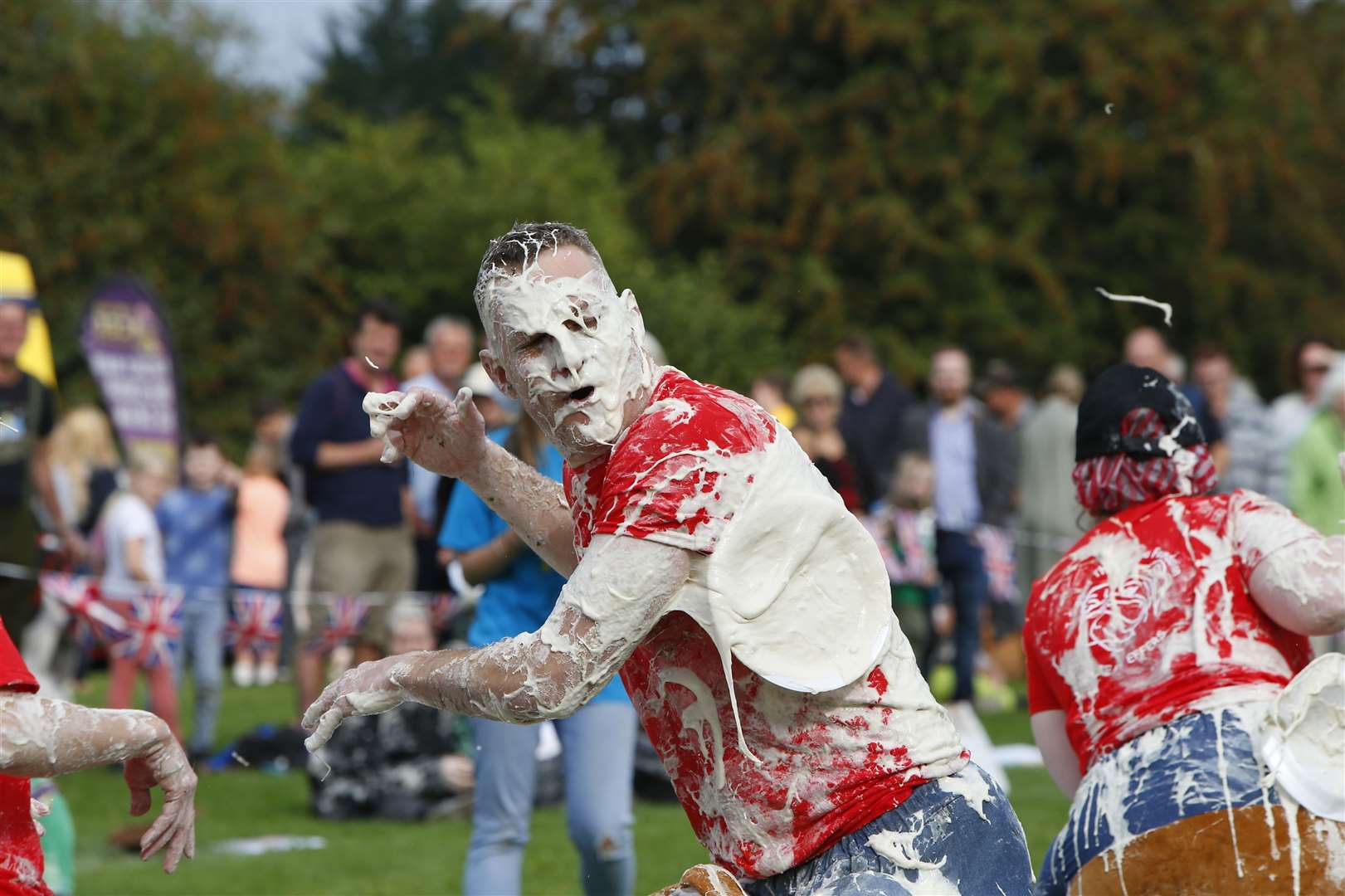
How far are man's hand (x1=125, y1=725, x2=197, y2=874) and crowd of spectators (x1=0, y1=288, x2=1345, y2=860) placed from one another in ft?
5.87

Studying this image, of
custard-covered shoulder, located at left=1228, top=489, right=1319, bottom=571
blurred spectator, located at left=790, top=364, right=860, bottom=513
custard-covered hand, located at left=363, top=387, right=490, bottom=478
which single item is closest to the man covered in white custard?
custard-covered hand, located at left=363, top=387, right=490, bottom=478

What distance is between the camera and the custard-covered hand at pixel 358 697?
2717 mm

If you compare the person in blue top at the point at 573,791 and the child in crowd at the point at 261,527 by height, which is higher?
the child in crowd at the point at 261,527

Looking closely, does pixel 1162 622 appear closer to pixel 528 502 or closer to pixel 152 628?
pixel 528 502

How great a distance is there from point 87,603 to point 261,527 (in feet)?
9.78

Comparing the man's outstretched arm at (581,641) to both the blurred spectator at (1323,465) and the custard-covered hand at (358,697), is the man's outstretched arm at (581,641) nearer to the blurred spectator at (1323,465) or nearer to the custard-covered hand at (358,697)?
the custard-covered hand at (358,697)

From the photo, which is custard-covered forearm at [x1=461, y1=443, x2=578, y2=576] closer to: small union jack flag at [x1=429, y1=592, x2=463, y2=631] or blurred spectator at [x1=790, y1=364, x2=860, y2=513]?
small union jack flag at [x1=429, y1=592, x2=463, y2=631]

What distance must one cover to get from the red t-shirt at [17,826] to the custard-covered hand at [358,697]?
1.90ft

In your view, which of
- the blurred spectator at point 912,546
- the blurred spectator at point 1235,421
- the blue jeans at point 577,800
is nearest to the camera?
the blue jeans at point 577,800

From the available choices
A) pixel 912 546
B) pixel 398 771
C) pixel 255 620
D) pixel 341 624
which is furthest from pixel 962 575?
pixel 255 620

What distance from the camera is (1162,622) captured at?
3562mm

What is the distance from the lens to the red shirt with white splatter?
2.65 metres

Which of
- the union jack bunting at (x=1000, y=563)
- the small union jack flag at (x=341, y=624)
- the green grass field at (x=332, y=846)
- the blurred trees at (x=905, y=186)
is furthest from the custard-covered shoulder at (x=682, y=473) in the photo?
the blurred trees at (x=905, y=186)

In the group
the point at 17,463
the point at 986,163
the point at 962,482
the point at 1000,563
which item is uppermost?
the point at 986,163
